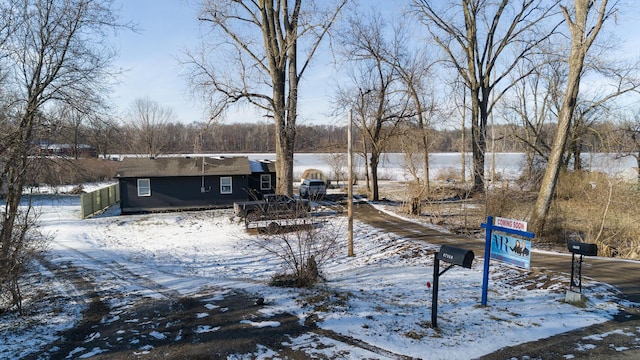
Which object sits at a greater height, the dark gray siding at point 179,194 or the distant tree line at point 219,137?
the distant tree line at point 219,137

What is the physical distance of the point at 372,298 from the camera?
6.61 metres

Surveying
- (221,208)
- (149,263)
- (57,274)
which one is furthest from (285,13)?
(57,274)

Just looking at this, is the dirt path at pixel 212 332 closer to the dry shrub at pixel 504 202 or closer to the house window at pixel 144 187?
the dry shrub at pixel 504 202

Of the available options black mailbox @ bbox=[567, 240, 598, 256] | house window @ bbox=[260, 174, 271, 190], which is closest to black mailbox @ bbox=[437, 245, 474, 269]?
black mailbox @ bbox=[567, 240, 598, 256]

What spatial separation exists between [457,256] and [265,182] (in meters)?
22.0

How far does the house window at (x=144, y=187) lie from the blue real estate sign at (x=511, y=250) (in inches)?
870

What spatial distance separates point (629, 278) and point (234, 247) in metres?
12.1

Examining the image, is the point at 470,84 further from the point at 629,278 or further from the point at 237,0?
the point at 629,278

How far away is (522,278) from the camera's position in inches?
310

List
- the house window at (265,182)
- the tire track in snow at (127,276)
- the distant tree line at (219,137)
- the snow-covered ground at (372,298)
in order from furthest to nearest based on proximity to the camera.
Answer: the house window at (265,182) → the distant tree line at (219,137) → the tire track in snow at (127,276) → the snow-covered ground at (372,298)

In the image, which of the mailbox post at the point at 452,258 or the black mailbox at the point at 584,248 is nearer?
the mailbox post at the point at 452,258

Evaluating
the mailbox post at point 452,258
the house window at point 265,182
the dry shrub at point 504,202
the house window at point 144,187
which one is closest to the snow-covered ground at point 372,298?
the mailbox post at point 452,258

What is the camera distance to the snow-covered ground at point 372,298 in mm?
4922

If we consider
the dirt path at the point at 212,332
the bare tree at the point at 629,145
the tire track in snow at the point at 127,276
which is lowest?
the tire track in snow at the point at 127,276
